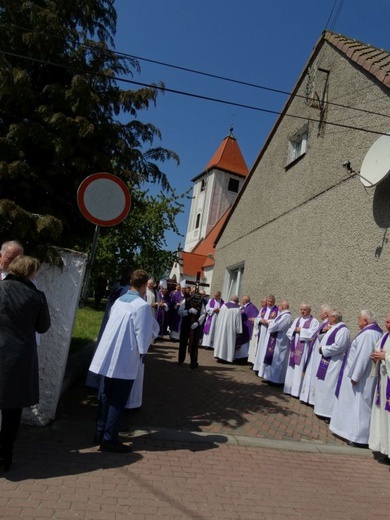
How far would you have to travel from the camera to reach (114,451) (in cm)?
448

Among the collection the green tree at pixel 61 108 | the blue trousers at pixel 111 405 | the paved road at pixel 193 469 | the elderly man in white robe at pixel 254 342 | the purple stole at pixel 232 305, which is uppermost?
the green tree at pixel 61 108

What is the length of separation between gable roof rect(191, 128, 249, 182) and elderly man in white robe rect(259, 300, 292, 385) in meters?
39.4

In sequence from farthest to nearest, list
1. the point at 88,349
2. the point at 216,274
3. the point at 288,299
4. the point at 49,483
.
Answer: the point at 216,274 < the point at 288,299 < the point at 88,349 < the point at 49,483

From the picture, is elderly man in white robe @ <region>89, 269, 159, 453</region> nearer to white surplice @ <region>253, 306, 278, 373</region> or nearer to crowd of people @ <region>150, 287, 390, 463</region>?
crowd of people @ <region>150, 287, 390, 463</region>

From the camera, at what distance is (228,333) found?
1194 centimetres

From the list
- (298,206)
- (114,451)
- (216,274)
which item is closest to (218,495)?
(114,451)

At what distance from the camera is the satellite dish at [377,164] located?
698 centimetres

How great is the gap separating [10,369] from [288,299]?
26.1 ft

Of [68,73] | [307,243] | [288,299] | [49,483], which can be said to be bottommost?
[49,483]

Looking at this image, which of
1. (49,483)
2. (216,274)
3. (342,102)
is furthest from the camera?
(216,274)

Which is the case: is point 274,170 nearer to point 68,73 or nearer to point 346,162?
point 346,162

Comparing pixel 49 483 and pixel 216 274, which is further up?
pixel 216 274

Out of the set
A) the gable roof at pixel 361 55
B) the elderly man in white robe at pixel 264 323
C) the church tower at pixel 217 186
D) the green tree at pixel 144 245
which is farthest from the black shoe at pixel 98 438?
the church tower at pixel 217 186

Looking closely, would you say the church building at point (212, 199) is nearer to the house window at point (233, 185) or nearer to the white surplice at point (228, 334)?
the house window at point (233, 185)
